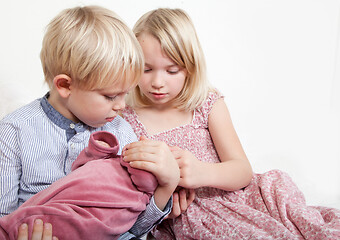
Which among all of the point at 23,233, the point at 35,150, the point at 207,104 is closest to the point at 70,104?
the point at 35,150

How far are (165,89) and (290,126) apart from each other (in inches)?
40.5

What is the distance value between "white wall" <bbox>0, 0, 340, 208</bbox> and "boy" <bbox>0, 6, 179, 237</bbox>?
3.14ft

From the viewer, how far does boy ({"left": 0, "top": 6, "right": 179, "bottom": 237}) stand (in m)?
1.07

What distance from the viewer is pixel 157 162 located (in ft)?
3.29

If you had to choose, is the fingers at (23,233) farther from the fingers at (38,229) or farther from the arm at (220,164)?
the arm at (220,164)

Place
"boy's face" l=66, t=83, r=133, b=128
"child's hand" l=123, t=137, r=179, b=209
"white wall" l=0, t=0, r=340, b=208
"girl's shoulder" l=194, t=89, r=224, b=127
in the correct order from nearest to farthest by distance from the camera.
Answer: "child's hand" l=123, t=137, r=179, b=209, "boy's face" l=66, t=83, r=133, b=128, "girl's shoulder" l=194, t=89, r=224, b=127, "white wall" l=0, t=0, r=340, b=208

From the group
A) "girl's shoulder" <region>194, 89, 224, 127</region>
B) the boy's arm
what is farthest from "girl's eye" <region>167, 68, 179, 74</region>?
the boy's arm

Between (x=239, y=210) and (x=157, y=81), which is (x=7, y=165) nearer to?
(x=157, y=81)

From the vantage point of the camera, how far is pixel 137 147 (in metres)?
1.02

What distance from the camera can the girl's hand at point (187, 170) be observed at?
3.84 feet

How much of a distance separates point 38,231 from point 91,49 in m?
0.46

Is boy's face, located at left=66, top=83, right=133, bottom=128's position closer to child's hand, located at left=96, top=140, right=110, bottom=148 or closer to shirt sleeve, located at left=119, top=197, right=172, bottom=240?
child's hand, located at left=96, top=140, right=110, bottom=148

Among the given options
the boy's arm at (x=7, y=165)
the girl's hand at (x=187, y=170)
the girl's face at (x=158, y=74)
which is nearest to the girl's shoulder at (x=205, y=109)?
the girl's face at (x=158, y=74)

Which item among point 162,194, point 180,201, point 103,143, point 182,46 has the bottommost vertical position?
point 180,201
